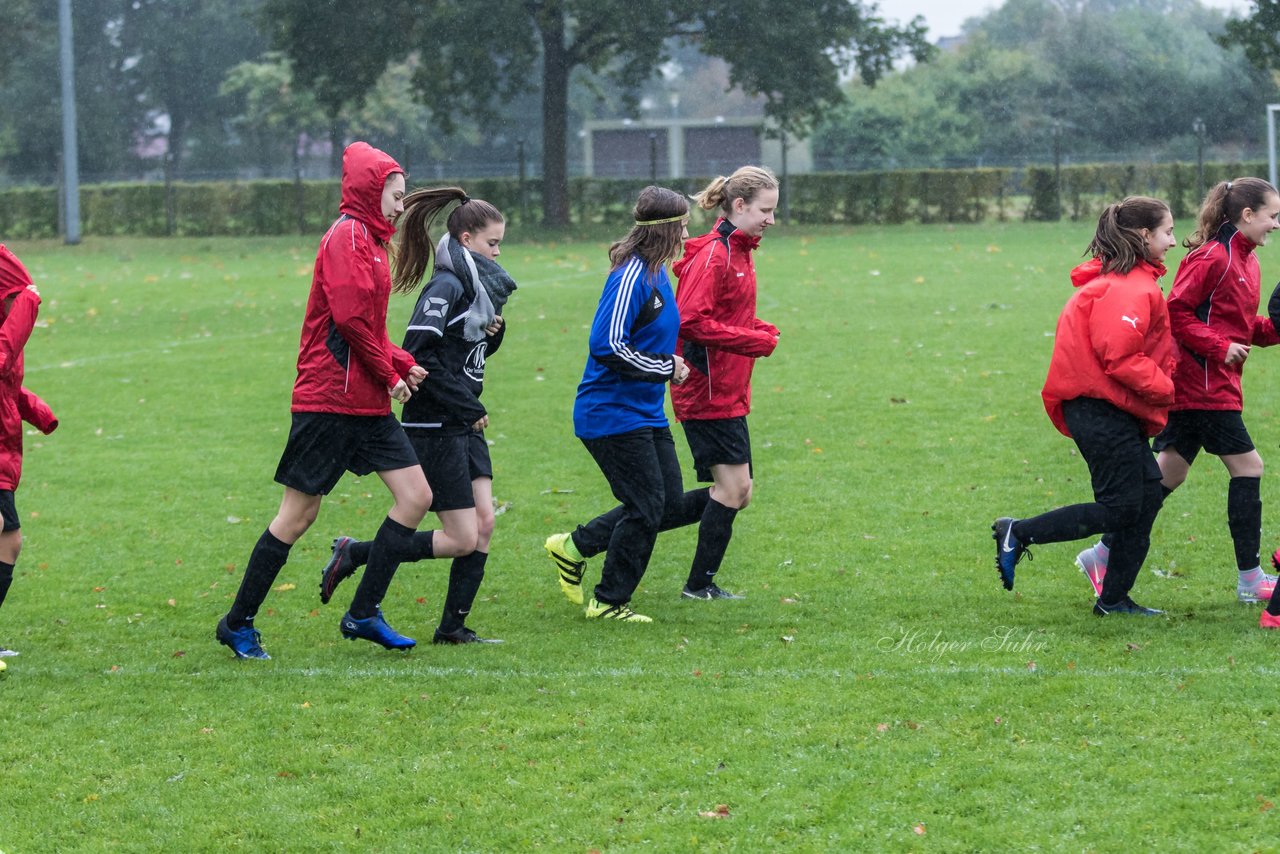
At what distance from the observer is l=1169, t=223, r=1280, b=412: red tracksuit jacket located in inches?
249

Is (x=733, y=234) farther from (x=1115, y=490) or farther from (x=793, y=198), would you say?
(x=793, y=198)

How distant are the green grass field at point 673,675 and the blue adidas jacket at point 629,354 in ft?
2.91

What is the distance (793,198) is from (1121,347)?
1263 inches

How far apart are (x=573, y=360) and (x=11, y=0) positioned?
3706 cm

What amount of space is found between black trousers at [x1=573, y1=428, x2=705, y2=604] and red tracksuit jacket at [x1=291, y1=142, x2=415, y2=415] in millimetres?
1062

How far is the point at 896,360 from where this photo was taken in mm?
14172

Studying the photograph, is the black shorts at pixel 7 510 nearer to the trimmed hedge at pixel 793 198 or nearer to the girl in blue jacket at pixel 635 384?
the girl in blue jacket at pixel 635 384

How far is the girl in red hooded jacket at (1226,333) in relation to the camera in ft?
20.7

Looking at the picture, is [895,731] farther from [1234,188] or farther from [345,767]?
[1234,188]

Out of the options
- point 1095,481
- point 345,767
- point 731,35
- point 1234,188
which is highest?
point 731,35

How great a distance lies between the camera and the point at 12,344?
5.82 m

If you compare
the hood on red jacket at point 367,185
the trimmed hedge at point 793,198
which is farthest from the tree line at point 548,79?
the hood on red jacket at point 367,185

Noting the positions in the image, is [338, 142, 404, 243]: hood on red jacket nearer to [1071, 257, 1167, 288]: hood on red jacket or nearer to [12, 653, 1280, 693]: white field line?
[12, 653, 1280, 693]: white field line

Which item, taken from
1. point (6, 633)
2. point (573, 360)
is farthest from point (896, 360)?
point (6, 633)
